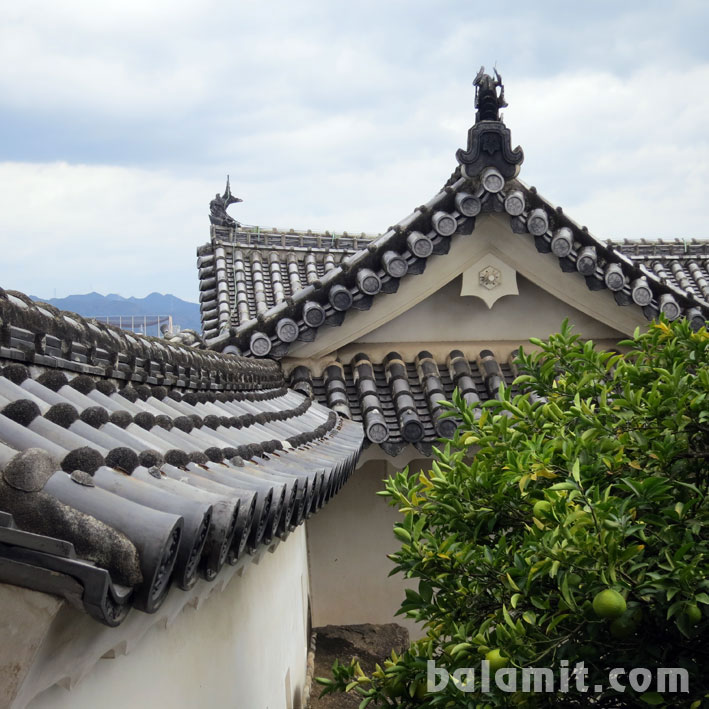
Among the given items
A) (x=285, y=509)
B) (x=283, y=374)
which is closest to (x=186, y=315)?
(x=283, y=374)

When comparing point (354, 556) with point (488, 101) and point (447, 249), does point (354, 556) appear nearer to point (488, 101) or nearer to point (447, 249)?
point (447, 249)

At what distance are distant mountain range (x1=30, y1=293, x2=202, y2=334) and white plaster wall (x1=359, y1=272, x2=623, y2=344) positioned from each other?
23397 millimetres

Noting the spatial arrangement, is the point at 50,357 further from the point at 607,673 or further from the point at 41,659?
the point at 607,673

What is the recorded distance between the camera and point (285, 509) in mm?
2982

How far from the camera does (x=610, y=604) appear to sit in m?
2.15

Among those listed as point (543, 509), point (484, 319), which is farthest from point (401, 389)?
point (543, 509)

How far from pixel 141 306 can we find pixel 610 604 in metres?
38.0

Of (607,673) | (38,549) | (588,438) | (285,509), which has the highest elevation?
(588,438)

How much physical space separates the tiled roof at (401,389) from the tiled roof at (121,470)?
7.75ft

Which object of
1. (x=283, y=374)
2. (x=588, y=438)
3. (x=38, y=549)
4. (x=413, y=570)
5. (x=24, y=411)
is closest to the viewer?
(x=38, y=549)

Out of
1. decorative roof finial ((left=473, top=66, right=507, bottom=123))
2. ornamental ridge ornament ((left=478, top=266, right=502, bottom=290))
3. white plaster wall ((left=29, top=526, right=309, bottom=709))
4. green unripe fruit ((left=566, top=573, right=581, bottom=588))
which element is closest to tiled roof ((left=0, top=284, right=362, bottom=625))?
white plaster wall ((left=29, top=526, right=309, bottom=709))

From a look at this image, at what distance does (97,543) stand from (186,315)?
1407 inches

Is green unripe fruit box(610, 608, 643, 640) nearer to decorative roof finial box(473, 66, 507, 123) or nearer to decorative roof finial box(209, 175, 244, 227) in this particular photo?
decorative roof finial box(473, 66, 507, 123)

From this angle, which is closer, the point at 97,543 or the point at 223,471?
the point at 97,543
